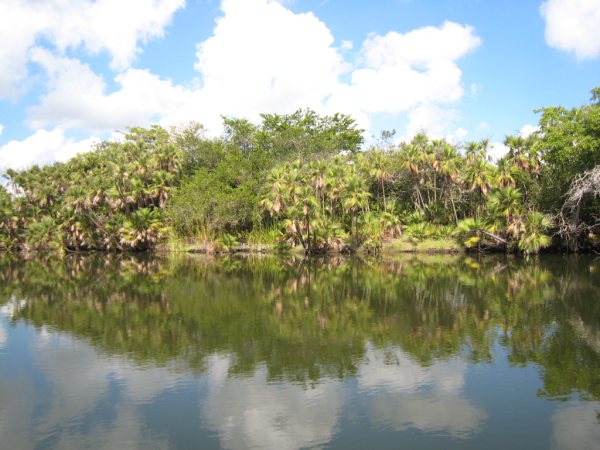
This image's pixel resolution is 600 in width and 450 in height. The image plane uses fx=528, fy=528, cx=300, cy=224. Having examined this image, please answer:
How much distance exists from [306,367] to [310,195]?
1228 inches

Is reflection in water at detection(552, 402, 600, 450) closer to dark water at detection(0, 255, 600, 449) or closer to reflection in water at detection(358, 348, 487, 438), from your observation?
dark water at detection(0, 255, 600, 449)

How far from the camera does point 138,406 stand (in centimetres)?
1051

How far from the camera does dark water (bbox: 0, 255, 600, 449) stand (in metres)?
9.23

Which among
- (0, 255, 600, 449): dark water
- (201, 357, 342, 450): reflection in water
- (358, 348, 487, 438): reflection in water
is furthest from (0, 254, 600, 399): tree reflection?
(201, 357, 342, 450): reflection in water

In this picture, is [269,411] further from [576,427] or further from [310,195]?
[310,195]

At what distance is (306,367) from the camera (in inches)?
500

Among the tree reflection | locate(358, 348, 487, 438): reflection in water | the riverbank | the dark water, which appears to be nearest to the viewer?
the dark water

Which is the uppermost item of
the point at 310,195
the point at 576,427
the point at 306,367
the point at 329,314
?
the point at 310,195

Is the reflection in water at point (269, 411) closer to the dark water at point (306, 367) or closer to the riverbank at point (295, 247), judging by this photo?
the dark water at point (306, 367)

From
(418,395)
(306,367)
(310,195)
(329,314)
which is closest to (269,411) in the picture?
(306,367)

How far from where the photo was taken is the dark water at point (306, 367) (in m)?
9.23

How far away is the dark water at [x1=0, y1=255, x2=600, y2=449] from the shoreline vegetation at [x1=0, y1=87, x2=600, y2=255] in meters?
15.0

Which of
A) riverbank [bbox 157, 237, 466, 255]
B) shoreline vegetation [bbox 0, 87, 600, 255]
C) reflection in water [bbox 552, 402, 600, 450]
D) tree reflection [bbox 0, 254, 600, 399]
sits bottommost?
reflection in water [bbox 552, 402, 600, 450]

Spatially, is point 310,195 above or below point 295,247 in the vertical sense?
above
